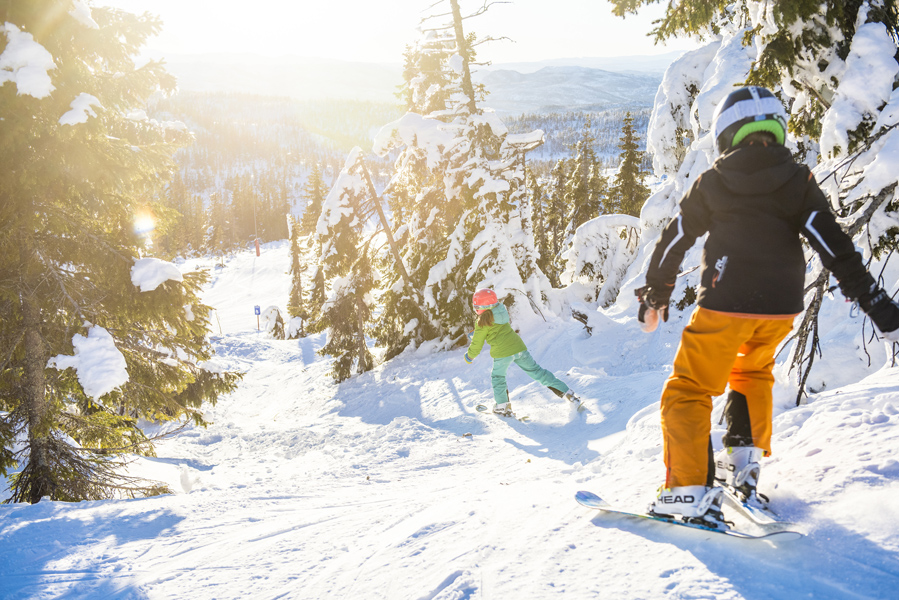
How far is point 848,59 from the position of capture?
3.80 metres

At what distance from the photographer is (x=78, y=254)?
5.63m

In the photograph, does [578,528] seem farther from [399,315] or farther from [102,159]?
[399,315]

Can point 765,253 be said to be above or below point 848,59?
below

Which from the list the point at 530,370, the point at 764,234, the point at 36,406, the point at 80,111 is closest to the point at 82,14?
the point at 80,111

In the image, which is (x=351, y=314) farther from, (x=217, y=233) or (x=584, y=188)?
(x=217, y=233)

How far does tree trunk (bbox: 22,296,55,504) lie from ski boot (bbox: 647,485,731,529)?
6.17 metres

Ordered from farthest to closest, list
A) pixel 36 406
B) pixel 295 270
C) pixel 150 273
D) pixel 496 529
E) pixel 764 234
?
1. pixel 295 270
2. pixel 150 273
3. pixel 36 406
4. pixel 496 529
5. pixel 764 234

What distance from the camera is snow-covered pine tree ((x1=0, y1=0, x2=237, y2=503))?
4.88 meters

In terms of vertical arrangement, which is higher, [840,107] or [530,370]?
[840,107]

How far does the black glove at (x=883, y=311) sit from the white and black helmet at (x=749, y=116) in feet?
2.75

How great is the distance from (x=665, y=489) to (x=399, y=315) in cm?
1288

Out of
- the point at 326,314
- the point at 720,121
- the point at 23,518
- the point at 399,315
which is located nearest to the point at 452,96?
the point at 399,315

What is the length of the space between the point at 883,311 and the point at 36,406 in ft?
24.6

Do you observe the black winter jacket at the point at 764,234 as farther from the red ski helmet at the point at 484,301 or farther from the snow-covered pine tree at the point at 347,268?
the snow-covered pine tree at the point at 347,268
